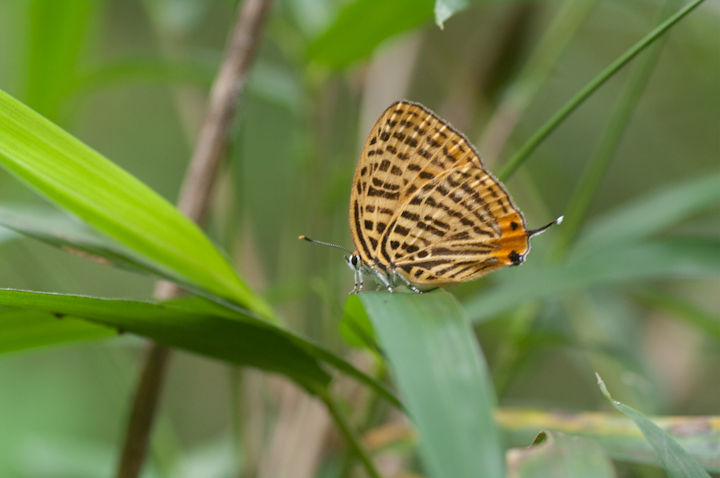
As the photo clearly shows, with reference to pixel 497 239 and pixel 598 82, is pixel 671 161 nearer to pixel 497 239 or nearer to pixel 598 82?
pixel 497 239

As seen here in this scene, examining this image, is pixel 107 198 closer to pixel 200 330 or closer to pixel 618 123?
pixel 200 330

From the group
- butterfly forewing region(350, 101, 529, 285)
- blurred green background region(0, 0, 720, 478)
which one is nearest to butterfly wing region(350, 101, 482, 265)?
butterfly forewing region(350, 101, 529, 285)

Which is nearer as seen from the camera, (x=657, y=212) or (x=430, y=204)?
(x=430, y=204)

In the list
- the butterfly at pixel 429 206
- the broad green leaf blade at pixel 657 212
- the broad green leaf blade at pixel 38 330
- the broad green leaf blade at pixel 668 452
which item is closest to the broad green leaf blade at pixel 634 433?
the broad green leaf blade at pixel 668 452

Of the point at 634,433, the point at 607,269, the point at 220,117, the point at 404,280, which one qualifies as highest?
the point at 220,117

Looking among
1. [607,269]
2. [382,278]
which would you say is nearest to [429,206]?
[382,278]

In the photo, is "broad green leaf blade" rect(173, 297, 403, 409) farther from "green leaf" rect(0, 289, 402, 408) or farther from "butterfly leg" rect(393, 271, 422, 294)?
"butterfly leg" rect(393, 271, 422, 294)

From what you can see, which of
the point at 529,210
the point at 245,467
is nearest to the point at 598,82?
the point at 245,467
